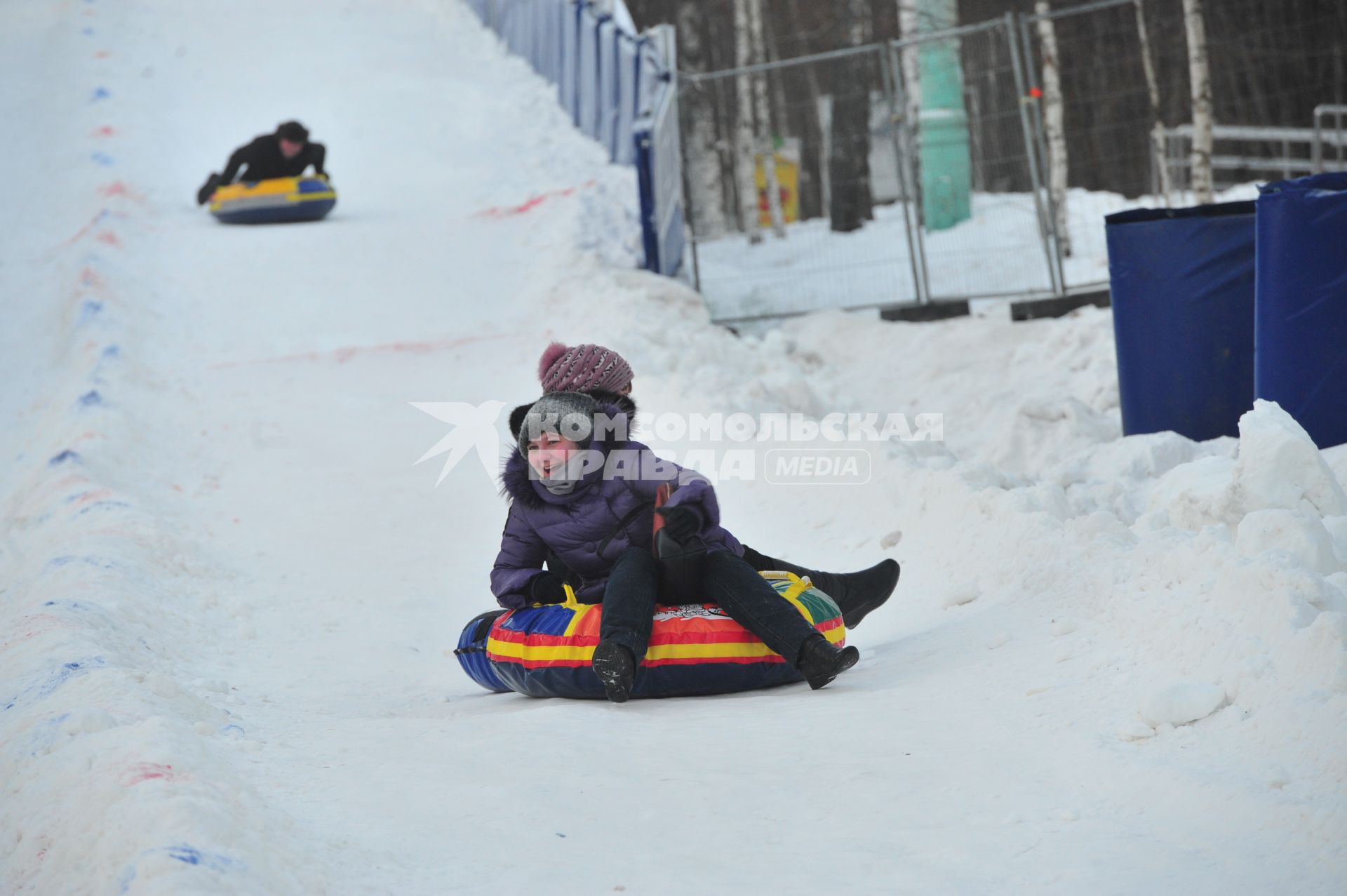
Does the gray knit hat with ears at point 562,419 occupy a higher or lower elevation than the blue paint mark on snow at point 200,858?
higher

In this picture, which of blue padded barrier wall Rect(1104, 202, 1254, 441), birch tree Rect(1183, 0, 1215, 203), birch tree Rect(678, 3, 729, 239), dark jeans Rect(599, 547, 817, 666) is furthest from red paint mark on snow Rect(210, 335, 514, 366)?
birch tree Rect(678, 3, 729, 239)

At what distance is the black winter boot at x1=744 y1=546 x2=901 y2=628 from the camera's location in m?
4.33

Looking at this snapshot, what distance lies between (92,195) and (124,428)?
5.85 m

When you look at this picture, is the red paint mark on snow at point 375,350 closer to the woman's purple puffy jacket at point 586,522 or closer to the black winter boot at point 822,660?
the woman's purple puffy jacket at point 586,522

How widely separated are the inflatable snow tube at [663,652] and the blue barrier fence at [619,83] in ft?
21.4

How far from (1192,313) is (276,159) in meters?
8.26

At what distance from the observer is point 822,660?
3.60m

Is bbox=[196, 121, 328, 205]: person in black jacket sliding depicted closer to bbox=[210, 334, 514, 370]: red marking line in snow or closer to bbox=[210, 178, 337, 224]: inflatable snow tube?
bbox=[210, 178, 337, 224]: inflatable snow tube

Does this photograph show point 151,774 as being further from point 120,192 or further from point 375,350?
point 120,192

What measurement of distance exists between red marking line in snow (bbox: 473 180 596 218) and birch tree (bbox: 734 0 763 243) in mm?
1698

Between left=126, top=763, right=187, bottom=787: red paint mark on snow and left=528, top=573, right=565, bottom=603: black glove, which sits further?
left=528, top=573, right=565, bottom=603: black glove

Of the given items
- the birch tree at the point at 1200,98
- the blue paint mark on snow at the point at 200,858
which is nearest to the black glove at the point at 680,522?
the blue paint mark on snow at the point at 200,858

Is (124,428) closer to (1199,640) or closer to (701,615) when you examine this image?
(701,615)

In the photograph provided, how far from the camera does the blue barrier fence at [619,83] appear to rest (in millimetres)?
10211
